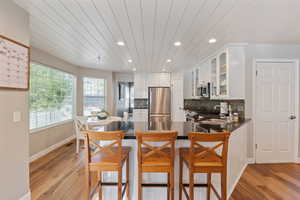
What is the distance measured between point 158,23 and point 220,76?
6.72 feet

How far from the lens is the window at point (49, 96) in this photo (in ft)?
11.8

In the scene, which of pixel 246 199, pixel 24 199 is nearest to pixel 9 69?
pixel 24 199

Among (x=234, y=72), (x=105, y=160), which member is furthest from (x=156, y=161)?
(x=234, y=72)

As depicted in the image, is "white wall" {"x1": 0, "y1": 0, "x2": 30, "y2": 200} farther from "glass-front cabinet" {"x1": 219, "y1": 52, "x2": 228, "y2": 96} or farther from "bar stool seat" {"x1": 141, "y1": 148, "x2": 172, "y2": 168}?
"glass-front cabinet" {"x1": 219, "y1": 52, "x2": 228, "y2": 96}

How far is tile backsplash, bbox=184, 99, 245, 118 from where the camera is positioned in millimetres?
3271

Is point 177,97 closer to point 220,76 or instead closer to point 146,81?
point 146,81

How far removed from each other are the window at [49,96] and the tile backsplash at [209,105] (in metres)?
4.31

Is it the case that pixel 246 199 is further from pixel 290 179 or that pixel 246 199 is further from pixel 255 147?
pixel 255 147

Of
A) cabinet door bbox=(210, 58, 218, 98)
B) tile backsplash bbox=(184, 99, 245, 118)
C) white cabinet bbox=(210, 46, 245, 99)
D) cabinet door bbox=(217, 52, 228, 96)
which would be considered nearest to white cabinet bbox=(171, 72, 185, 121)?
tile backsplash bbox=(184, 99, 245, 118)

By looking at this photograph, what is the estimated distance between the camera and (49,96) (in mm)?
4141

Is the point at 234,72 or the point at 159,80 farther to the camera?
the point at 159,80

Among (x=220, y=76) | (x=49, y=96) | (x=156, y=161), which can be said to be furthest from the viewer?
(x=49, y=96)

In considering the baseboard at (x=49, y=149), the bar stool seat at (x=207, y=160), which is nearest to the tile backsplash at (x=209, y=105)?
the bar stool seat at (x=207, y=160)

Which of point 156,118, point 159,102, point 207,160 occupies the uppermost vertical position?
point 159,102
